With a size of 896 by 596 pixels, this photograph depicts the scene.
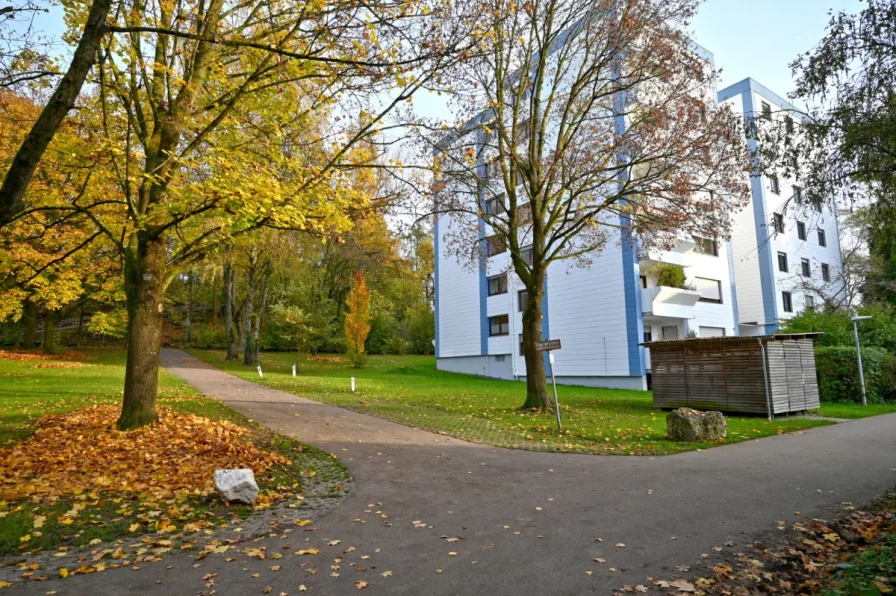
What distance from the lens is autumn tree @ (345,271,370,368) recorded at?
34.1 metres

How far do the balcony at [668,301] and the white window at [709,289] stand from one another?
1.85m

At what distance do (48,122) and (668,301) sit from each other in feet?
85.0

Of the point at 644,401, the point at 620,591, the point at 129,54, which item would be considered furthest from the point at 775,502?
the point at 644,401

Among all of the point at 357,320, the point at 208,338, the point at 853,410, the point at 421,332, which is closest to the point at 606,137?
the point at 853,410

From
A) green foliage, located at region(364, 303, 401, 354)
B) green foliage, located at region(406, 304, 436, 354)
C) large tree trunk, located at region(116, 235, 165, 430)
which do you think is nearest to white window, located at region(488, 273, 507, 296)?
green foliage, located at region(364, 303, 401, 354)

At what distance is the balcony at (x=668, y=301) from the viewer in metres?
25.9

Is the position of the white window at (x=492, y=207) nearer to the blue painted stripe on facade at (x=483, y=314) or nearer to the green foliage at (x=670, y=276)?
the blue painted stripe on facade at (x=483, y=314)

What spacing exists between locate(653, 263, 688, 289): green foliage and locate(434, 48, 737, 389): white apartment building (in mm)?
300

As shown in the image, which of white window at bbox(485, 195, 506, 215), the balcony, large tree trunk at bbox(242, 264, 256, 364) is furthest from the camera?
large tree trunk at bbox(242, 264, 256, 364)

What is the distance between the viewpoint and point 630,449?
9977 mm

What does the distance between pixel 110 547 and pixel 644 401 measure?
18.4 metres

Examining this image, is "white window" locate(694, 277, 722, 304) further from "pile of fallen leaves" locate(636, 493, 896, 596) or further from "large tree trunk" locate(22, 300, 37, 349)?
"large tree trunk" locate(22, 300, 37, 349)

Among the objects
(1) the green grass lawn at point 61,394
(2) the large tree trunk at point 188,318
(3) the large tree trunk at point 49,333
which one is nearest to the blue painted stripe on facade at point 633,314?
(1) the green grass lawn at point 61,394

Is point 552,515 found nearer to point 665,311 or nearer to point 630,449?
point 630,449
